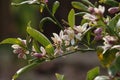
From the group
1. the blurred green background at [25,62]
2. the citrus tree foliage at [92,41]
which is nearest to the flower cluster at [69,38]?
the citrus tree foliage at [92,41]

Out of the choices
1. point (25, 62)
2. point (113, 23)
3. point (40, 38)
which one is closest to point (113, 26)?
point (113, 23)

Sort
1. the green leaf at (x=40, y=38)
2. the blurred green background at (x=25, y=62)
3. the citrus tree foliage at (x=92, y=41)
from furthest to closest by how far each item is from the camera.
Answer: the blurred green background at (x=25, y=62)
the green leaf at (x=40, y=38)
the citrus tree foliage at (x=92, y=41)

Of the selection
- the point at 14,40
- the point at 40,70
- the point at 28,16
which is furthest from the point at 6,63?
the point at 14,40

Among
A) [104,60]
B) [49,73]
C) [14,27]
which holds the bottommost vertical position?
[49,73]

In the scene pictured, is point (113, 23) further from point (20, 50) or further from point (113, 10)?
point (20, 50)

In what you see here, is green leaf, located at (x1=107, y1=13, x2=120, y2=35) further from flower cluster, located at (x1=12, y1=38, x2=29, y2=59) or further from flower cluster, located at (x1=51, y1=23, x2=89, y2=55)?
flower cluster, located at (x1=12, y1=38, x2=29, y2=59)

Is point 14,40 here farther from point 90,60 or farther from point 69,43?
point 90,60

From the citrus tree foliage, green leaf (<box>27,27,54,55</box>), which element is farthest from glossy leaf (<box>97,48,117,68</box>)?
green leaf (<box>27,27,54,55</box>)

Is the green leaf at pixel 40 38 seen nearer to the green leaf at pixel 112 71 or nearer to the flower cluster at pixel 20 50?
the flower cluster at pixel 20 50
